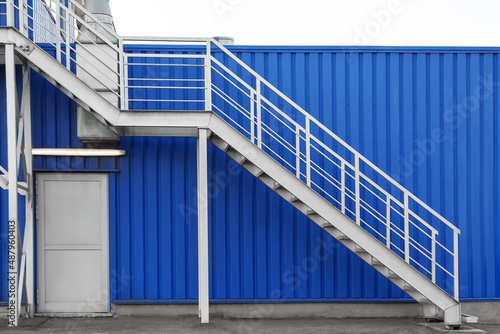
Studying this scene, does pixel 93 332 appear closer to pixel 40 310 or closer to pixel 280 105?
pixel 40 310

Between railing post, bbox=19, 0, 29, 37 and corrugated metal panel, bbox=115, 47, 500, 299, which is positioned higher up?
railing post, bbox=19, 0, 29, 37

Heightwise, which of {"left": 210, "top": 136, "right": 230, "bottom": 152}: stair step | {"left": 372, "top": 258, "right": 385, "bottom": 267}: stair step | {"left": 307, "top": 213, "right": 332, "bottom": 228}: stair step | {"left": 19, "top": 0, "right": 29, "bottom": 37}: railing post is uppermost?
{"left": 19, "top": 0, "right": 29, "bottom": 37}: railing post

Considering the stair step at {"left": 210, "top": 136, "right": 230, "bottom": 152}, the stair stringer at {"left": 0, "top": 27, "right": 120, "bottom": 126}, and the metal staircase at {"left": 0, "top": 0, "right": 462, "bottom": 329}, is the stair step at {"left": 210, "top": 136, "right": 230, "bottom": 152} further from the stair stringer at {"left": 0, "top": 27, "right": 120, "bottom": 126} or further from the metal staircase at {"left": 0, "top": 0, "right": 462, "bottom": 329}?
the stair stringer at {"left": 0, "top": 27, "right": 120, "bottom": 126}

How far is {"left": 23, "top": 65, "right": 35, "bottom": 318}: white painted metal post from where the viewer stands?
8.32 m

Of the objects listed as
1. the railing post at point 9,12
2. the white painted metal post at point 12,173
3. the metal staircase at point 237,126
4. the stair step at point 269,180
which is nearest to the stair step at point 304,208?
the metal staircase at point 237,126

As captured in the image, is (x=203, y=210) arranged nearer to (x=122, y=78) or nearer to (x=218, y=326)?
(x=218, y=326)

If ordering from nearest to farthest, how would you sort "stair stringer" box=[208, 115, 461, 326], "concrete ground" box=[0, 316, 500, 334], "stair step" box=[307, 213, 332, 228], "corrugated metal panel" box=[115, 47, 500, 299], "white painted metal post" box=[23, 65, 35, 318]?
1. "stair stringer" box=[208, 115, 461, 326]
2. "concrete ground" box=[0, 316, 500, 334]
3. "stair step" box=[307, 213, 332, 228]
4. "white painted metal post" box=[23, 65, 35, 318]
5. "corrugated metal panel" box=[115, 47, 500, 299]

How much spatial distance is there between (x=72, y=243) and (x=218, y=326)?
3242mm

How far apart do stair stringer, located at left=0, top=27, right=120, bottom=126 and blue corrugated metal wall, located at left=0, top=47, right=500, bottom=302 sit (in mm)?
1307

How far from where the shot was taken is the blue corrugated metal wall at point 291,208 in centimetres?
870

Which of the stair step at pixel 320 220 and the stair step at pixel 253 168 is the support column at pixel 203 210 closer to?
the stair step at pixel 253 168

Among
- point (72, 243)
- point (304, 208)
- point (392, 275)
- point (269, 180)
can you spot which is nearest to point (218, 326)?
point (304, 208)

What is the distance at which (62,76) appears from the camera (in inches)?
293

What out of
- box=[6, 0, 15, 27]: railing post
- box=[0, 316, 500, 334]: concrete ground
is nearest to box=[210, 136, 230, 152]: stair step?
box=[0, 316, 500, 334]: concrete ground
